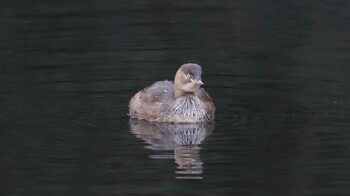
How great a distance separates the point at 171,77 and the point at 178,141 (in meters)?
3.36

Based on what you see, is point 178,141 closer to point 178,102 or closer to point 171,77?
point 178,102

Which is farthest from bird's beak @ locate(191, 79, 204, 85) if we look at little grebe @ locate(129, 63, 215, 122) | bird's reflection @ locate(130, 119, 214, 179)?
bird's reflection @ locate(130, 119, 214, 179)

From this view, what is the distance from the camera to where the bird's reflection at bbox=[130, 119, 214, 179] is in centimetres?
1241

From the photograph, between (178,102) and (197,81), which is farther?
(178,102)

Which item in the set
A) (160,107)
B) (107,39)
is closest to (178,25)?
(107,39)

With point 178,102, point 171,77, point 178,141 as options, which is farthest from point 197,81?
point 171,77

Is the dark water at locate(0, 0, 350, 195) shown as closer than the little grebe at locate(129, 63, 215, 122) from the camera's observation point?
Yes

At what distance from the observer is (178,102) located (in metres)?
15.1

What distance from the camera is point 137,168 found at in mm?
12320

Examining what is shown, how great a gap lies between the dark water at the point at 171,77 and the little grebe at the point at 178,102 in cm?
21

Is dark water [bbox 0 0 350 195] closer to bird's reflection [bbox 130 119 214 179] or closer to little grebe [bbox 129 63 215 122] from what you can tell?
bird's reflection [bbox 130 119 214 179]

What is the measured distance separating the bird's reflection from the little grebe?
0.12 m

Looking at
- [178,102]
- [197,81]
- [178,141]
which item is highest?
[197,81]

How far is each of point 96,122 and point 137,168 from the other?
2.22m
